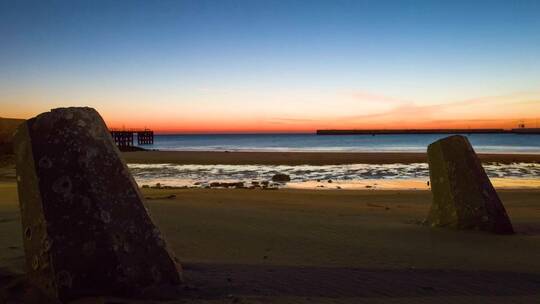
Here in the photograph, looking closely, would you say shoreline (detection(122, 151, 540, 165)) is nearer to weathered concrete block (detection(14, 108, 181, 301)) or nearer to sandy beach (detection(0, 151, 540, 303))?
sandy beach (detection(0, 151, 540, 303))

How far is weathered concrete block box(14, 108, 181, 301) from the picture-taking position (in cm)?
309

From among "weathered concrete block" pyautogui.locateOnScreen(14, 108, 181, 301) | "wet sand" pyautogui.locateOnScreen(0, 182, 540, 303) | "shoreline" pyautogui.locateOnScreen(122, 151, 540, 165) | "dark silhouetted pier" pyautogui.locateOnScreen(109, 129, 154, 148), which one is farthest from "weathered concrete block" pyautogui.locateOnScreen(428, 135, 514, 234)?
"dark silhouetted pier" pyautogui.locateOnScreen(109, 129, 154, 148)

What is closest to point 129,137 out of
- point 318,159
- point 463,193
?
point 318,159

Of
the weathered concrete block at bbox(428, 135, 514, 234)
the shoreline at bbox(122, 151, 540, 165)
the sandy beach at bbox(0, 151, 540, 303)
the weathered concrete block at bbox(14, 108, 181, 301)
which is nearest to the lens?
the weathered concrete block at bbox(14, 108, 181, 301)

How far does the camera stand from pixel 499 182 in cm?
1858

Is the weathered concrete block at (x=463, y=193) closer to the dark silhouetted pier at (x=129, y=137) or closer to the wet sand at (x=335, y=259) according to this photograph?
the wet sand at (x=335, y=259)

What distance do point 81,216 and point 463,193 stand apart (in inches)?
199

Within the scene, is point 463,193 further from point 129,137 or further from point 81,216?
point 129,137

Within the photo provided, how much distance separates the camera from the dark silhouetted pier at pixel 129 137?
69338 mm

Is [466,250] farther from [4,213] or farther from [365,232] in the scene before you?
[4,213]

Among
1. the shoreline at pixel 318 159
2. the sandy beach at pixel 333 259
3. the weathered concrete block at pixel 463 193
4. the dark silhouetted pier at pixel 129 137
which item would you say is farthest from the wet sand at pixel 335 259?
the dark silhouetted pier at pixel 129 137

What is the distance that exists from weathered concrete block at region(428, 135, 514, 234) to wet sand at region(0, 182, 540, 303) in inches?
10.1

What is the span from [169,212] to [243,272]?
4111 mm

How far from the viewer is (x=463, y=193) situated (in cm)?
631
